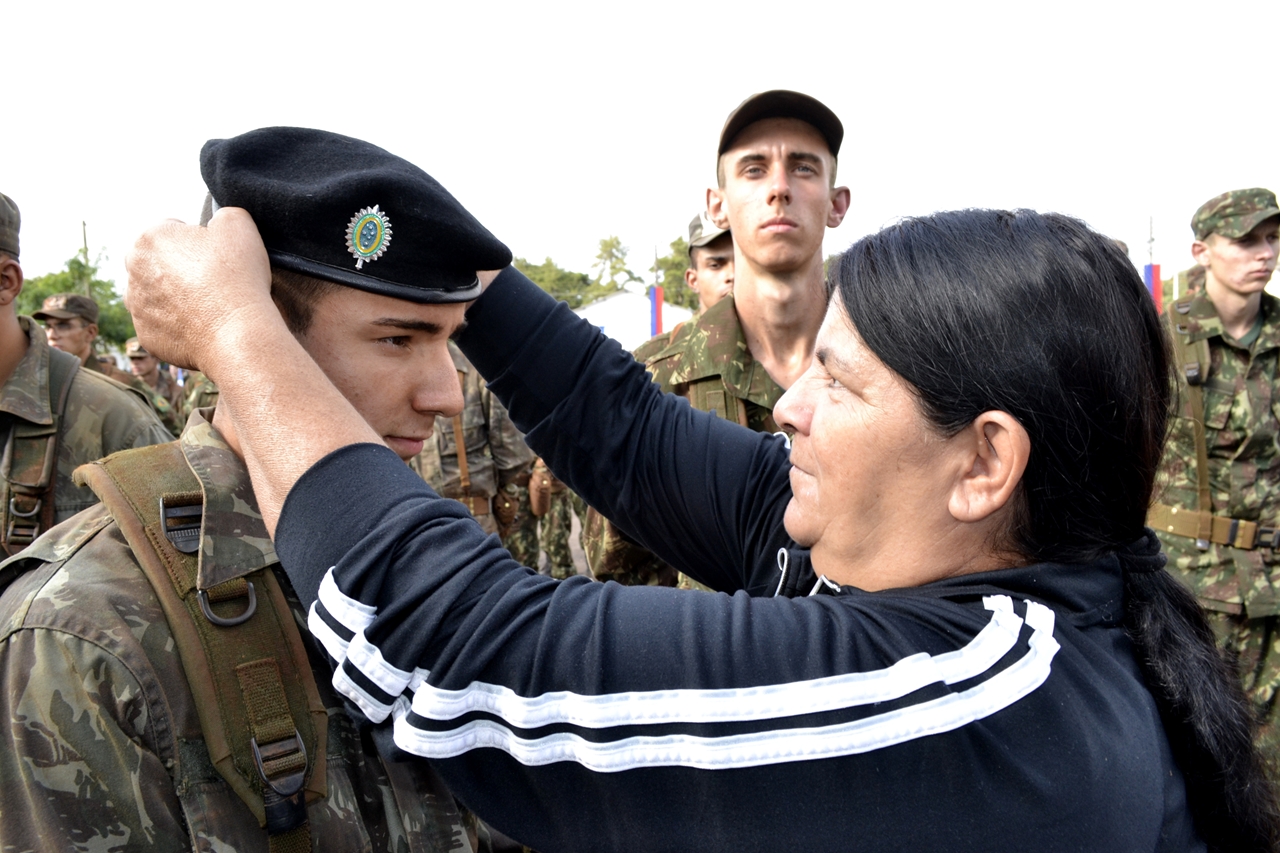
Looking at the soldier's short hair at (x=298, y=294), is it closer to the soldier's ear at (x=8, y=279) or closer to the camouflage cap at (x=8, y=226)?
the soldier's ear at (x=8, y=279)

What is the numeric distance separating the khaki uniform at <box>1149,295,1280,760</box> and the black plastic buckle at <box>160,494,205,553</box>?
5.14 metres

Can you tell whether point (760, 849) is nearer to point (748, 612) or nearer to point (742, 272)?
point (748, 612)

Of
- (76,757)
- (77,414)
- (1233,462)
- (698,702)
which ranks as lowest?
(1233,462)

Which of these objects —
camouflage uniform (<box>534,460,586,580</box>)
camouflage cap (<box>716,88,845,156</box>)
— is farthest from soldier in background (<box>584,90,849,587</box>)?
camouflage uniform (<box>534,460,586,580</box>)

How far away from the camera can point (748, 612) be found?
1423 millimetres

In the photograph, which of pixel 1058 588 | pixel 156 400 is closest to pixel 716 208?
pixel 1058 588

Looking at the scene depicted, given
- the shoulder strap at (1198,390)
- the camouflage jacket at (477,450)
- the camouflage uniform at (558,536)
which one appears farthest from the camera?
the camouflage uniform at (558,536)

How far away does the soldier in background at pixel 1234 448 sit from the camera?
16.9 feet

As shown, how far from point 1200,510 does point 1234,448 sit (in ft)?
1.39

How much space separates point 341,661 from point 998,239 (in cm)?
131

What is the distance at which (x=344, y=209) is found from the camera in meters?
1.68

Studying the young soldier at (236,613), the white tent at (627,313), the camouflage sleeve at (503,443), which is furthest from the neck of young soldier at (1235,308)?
the white tent at (627,313)

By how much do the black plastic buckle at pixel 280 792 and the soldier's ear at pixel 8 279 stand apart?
3875 millimetres

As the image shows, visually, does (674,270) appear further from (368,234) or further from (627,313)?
(368,234)
